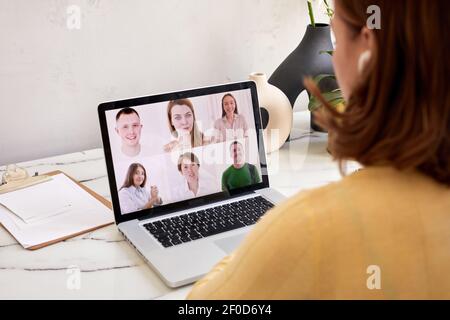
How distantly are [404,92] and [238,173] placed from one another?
2.04 feet

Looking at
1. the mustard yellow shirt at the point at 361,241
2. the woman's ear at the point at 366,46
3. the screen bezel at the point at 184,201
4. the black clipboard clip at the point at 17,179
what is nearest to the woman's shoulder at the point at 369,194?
the mustard yellow shirt at the point at 361,241

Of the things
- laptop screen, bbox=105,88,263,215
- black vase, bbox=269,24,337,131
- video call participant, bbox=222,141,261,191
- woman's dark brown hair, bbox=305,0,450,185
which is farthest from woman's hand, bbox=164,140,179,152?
woman's dark brown hair, bbox=305,0,450,185

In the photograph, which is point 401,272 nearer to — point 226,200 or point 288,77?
point 226,200

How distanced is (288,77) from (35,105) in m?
0.59

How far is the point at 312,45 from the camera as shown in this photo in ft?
4.64

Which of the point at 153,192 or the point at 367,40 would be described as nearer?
the point at 367,40

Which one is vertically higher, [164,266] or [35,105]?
[35,105]

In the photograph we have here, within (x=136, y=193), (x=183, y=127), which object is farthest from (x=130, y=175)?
(x=183, y=127)

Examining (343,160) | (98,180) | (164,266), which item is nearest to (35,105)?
(98,180)

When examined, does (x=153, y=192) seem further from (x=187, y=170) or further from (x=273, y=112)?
(x=273, y=112)

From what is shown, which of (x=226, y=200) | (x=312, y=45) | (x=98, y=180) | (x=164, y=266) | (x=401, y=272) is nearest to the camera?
(x=401, y=272)

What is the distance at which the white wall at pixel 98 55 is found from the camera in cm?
124

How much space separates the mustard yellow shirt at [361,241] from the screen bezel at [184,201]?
50cm

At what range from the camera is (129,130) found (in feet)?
3.45
